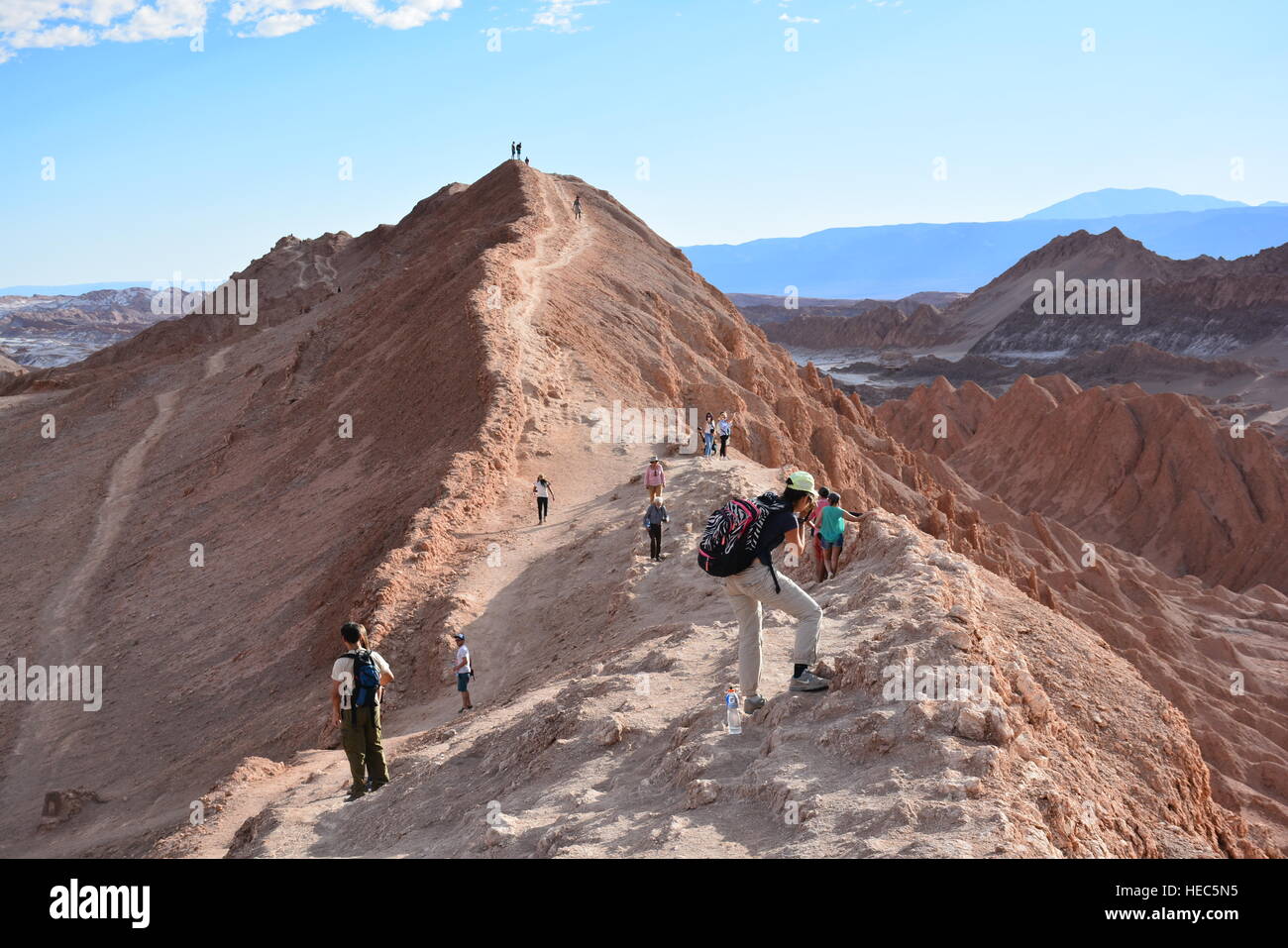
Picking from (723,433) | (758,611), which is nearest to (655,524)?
(723,433)

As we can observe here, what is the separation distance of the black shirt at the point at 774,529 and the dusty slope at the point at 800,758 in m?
0.97

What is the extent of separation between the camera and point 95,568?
2338 cm

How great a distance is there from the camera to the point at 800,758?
5.95 m

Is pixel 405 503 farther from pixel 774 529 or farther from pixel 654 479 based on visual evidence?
pixel 774 529

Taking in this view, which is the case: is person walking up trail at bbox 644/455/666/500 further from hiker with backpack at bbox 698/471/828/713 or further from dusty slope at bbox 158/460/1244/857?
hiker with backpack at bbox 698/471/828/713

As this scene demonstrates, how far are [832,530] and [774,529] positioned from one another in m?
3.89

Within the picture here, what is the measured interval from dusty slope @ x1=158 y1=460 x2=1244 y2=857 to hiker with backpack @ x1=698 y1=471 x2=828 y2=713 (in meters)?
0.22

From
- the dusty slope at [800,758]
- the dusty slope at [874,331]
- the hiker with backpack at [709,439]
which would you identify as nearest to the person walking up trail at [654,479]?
the dusty slope at [800,758]

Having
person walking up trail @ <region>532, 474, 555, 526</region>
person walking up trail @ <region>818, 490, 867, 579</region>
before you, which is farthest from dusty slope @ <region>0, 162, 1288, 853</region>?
person walking up trail @ <region>818, 490, 867, 579</region>

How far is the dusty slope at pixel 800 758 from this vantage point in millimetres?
5273

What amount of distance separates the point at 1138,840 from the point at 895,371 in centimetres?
8989

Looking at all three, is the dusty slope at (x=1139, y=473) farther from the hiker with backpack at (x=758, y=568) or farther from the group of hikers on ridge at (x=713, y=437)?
the hiker with backpack at (x=758, y=568)

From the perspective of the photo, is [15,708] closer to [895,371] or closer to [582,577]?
[582,577]
